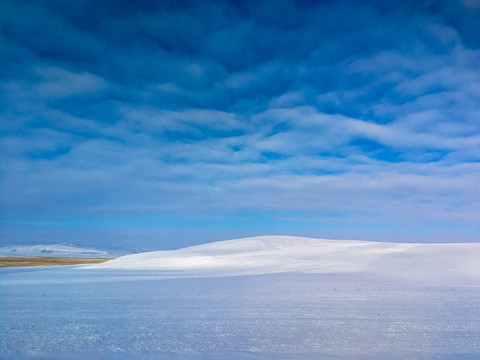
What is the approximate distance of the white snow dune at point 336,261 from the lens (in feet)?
50.7

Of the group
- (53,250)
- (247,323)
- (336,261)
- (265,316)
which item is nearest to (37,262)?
(53,250)

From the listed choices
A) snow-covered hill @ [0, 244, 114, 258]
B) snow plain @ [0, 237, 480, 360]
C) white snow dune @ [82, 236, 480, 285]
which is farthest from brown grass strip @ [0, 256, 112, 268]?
snow plain @ [0, 237, 480, 360]

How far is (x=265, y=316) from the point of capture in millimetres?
8133

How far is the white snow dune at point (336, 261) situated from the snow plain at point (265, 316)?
152mm

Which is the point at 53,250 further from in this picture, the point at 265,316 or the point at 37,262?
the point at 265,316

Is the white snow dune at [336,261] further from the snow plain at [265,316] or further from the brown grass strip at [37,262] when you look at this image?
the brown grass strip at [37,262]

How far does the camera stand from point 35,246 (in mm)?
66750

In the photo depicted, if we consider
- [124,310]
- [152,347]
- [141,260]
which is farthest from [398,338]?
[141,260]

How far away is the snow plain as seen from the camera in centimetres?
577

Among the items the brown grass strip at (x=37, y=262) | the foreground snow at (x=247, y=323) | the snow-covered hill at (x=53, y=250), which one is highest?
the snow-covered hill at (x=53, y=250)

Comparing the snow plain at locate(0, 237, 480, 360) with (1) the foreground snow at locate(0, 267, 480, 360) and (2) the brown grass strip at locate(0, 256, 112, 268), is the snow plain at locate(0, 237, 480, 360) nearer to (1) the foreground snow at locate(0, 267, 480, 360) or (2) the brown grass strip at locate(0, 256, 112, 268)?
(1) the foreground snow at locate(0, 267, 480, 360)

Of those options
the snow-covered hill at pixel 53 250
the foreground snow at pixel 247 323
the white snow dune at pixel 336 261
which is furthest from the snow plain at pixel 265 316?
the snow-covered hill at pixel 53 250

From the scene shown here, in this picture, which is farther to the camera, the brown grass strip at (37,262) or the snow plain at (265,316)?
the brown grass strip at (37,262)

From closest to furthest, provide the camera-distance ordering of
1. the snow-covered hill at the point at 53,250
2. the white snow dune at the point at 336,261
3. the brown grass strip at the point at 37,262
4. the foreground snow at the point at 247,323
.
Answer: the foreground snow at the point at 247,323
the white snow dune at the point at 336,261
the brown grass strip at the point at 37,262
the snow-covered hill at the point at 53,250
